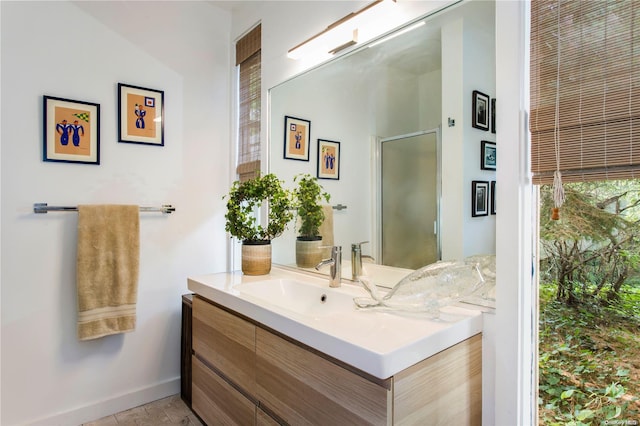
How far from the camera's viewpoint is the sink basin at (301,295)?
1.50m

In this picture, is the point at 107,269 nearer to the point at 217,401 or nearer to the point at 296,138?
the point at 217,401

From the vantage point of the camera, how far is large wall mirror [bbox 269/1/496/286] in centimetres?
127

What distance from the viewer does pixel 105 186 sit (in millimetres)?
2082

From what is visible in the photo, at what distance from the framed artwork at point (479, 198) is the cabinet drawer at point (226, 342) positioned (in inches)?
35.3

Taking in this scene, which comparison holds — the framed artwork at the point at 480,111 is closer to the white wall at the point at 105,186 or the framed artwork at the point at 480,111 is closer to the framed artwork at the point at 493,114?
the framed artwork at the point at 493,114

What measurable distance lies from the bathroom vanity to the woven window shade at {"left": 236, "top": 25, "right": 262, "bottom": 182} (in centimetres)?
98

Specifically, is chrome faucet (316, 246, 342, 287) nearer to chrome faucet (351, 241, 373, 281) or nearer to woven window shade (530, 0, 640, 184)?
chrome faucet (351, 241, 373, 281)

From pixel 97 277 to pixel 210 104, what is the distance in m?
1.27

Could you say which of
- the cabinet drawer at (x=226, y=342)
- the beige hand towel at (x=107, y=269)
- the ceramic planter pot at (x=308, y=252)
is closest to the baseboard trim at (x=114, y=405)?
the beige hand towel at (x=107, y=269)

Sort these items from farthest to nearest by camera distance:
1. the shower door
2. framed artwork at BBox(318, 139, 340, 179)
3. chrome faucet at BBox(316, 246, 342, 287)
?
1. framed artwork at BBox(318, 139, 340, 179)
2. chrome faucet at BBox(316, 246, 342, 287)
3. the shower door

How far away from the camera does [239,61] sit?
2463 mm

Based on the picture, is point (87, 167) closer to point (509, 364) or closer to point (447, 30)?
point (447, 30)

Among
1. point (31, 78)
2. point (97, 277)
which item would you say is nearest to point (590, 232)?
point (97, 277)

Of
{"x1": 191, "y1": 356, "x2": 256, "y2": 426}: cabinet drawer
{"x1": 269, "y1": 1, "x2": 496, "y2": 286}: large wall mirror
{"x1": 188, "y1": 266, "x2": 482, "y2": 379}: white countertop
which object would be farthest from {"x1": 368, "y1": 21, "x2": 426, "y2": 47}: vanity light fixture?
{"x1": 191, "y1": 356, "x2": 256, "y2": 426}: cabinet drawer
